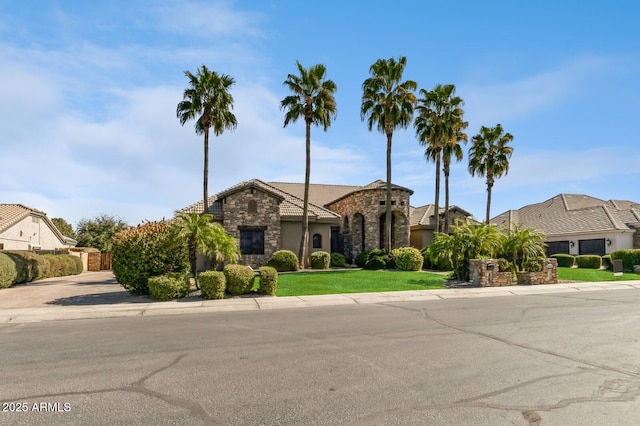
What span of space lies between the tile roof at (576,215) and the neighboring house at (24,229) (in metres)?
38.7

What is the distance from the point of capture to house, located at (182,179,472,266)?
100 ft

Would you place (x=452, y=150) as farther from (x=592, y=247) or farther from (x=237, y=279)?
(x=237, y=279)

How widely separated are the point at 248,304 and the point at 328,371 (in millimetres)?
8949

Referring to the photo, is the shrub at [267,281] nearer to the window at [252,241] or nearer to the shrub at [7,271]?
the shrub at [7,271]

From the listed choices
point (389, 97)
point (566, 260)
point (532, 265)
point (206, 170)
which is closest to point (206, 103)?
point (206, 170)

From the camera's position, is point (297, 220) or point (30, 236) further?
point (30, 236)

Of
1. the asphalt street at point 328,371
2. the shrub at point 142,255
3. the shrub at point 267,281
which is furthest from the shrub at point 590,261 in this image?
the shrub at point 142,255

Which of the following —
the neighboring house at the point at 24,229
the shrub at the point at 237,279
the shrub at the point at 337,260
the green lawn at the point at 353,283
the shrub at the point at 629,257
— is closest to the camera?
the shrub at the point at 237,279

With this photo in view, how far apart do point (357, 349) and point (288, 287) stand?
11.9 meters

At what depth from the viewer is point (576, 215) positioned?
140 feet

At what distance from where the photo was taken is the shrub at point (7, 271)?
20344mm

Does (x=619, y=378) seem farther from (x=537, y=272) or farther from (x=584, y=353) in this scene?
(x=537, y=272)

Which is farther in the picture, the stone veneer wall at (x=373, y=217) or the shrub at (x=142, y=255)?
the stone veneer wall at (x=373, y=217)

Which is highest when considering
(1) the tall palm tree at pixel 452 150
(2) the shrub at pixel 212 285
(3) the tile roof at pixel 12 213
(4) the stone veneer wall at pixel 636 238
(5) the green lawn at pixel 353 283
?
(1) the tall palm tree at pixel 452 150
